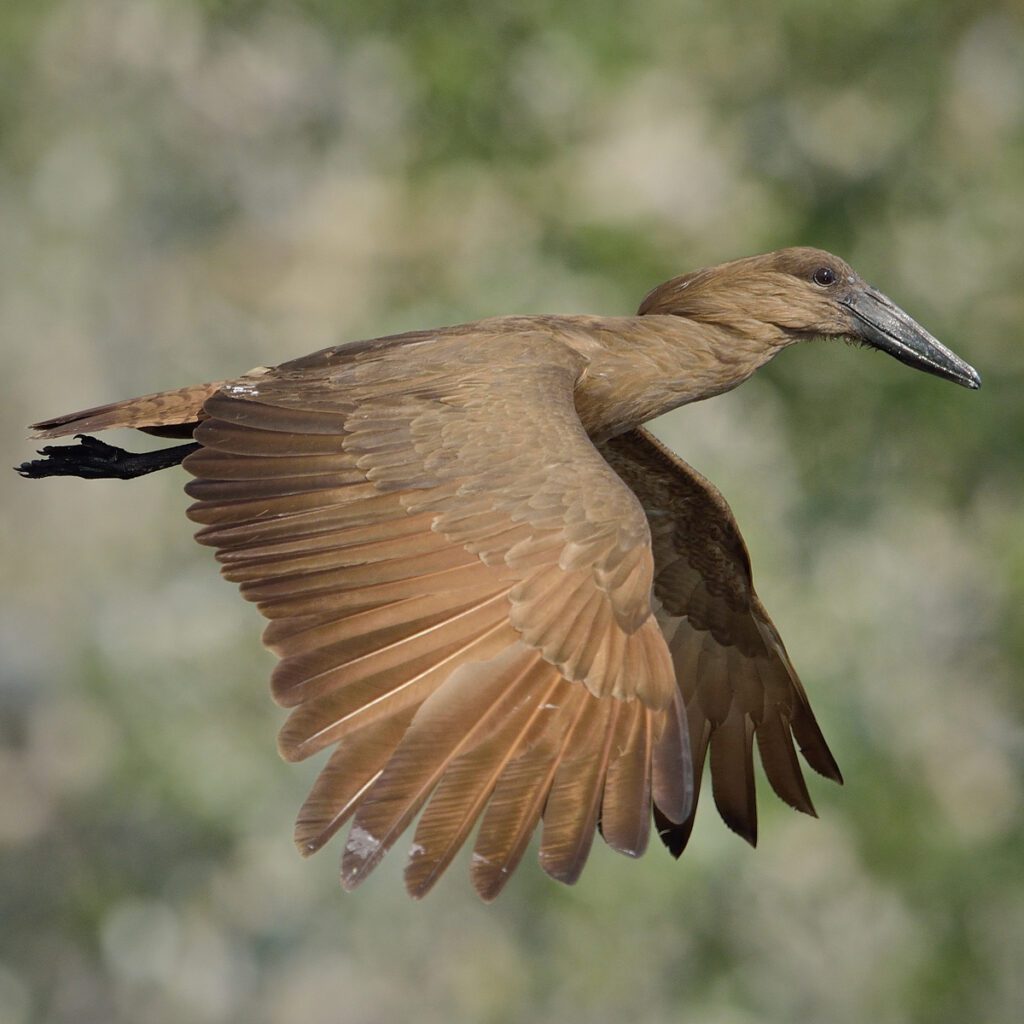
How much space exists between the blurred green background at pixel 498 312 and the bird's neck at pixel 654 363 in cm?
608

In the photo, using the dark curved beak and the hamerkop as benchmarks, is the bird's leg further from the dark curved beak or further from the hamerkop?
the dark curved beak

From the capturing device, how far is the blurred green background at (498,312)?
13.4 m

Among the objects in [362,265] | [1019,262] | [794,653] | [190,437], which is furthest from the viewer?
[362,265]

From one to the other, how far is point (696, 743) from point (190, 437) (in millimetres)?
1975

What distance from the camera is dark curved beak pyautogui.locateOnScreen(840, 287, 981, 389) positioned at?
23.1 ft

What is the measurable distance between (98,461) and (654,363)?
1.86m

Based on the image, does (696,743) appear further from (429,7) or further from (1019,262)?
(429,7)

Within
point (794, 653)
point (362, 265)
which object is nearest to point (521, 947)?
point (794, 653)

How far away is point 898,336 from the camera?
23.2ft

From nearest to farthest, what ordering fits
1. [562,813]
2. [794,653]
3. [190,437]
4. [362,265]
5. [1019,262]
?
[562,813]
[190,437]
[794,653]
[1019,262]
[362,265]

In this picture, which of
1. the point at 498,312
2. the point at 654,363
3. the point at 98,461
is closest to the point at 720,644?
the point at 654,363

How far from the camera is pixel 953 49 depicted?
48.2 ft

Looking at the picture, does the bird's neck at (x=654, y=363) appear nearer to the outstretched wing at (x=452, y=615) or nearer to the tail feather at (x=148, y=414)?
the outstretched wing at (x=452, y=615)

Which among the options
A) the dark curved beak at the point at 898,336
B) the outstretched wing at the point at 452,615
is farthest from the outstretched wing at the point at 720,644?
the outstretched wing at the point at 452,615
